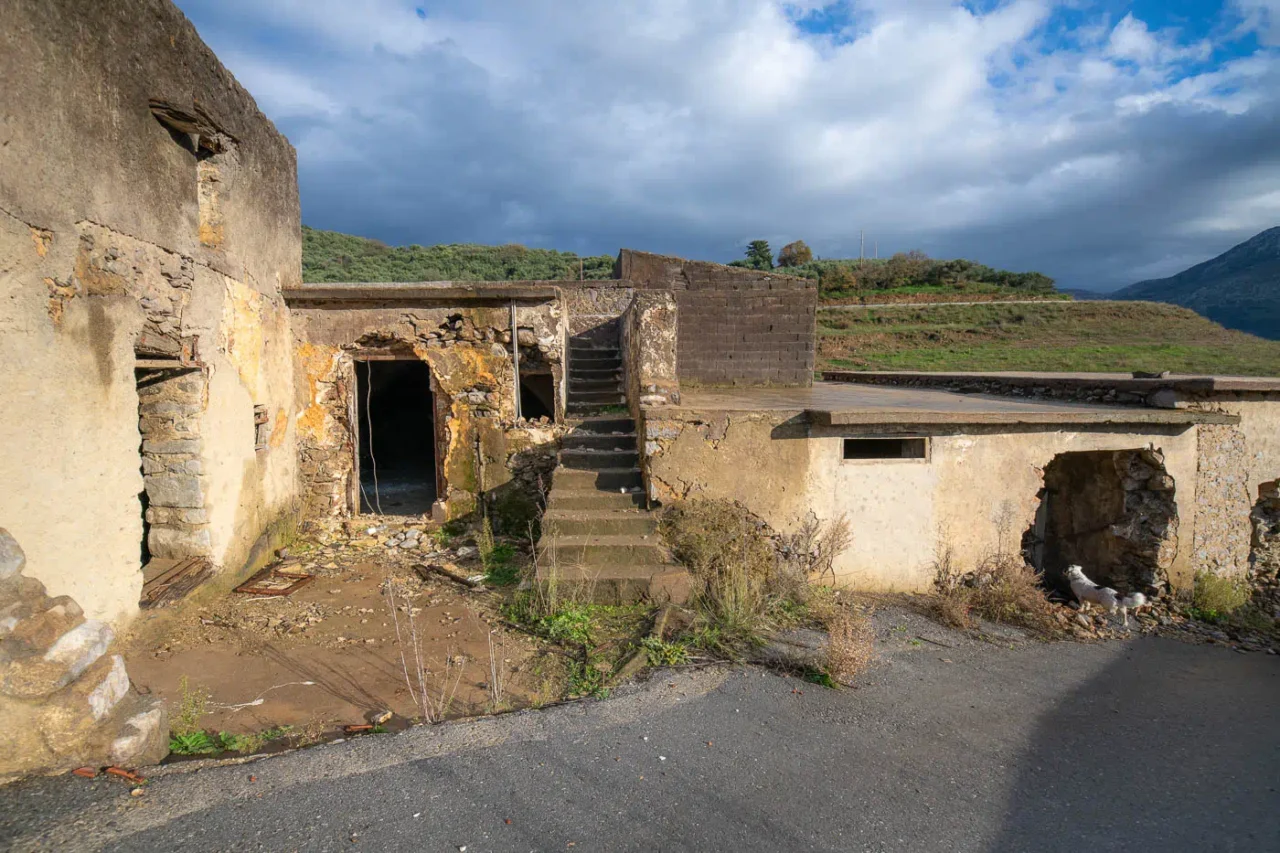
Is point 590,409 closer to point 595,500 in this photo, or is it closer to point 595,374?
point 595,374

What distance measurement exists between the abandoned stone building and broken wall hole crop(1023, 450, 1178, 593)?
0.03 meters

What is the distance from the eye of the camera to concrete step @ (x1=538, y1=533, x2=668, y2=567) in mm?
5887

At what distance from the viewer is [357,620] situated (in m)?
5.80

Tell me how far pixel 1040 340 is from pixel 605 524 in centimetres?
2918

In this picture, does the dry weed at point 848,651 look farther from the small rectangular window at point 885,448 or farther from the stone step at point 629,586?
the small rectangular window at point 885,448

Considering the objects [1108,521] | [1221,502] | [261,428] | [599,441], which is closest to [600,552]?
[599,441]

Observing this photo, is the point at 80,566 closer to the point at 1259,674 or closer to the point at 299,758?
the point at 299,758

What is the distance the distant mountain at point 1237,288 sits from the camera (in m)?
59.6

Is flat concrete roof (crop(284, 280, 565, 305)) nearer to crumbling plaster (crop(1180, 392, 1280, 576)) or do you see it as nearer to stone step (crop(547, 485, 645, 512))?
stone step (crop(547, 485, 645, 512))

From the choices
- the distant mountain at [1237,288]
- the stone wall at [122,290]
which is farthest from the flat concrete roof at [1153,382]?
the distant mountain at [1237,288]

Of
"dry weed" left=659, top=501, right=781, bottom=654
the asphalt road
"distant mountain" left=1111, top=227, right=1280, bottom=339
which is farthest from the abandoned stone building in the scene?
"distant mountain" left=1111, top=227, right=1280, bottom=339

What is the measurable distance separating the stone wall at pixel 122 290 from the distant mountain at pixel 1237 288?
6670cm

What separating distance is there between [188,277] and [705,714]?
6120 mm

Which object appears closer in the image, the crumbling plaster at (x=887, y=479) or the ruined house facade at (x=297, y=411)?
the ruined house facade at (x=297, y=411)
